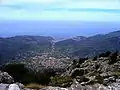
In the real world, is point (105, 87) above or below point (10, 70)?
above

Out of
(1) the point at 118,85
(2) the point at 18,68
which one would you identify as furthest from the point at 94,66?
(1) the point at 118,85

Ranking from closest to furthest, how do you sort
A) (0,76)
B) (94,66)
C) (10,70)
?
(0,76) < (10,70) < (94,66)

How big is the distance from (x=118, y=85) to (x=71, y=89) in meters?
4.78

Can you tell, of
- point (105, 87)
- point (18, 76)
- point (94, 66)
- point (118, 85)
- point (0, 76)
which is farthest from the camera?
point (94, 66)

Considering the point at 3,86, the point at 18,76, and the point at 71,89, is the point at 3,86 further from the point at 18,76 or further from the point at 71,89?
the point at 18,76

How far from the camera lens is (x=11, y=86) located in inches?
770

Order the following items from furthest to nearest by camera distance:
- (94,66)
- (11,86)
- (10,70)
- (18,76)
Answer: (94,66) → (10,70) → (18,76) → (11,86)

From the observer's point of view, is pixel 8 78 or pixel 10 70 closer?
pixel 8 78

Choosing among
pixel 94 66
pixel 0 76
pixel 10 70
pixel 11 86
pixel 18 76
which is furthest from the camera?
pixel 94 66

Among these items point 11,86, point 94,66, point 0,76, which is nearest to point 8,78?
point 0,76

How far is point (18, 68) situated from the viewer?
5559 centimetres

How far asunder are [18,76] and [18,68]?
181 inches

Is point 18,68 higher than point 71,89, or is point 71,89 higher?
point 71,89

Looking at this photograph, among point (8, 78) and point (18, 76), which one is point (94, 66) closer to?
point (18, 76)
